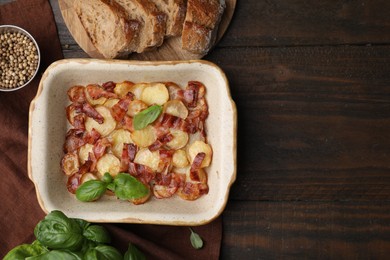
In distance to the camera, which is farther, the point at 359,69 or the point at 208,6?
the point at 359,69

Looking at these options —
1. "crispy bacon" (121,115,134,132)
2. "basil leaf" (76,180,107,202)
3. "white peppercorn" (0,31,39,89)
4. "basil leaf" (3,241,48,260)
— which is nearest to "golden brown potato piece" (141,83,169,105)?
"crispy bacon" (121,115,134,132)

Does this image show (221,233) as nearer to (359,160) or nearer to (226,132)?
(226,132)

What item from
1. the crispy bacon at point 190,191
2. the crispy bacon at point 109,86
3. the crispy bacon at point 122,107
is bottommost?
the crispy bacon at point 190,191

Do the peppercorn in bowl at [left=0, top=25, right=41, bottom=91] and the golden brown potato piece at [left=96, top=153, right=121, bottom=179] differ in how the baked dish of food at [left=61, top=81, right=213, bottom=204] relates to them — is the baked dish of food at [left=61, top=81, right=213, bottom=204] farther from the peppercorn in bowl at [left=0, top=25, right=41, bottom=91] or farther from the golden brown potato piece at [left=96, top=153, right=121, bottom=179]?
the peppercorn in bowl at [left=0, top=25, right=41, bottom=91]

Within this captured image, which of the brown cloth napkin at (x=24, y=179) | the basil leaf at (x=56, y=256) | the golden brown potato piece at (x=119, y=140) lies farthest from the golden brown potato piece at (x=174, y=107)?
the basil leaf at (x=56, y=256)

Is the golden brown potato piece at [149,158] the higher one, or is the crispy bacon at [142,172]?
the golden brown potato piece at [149,158]

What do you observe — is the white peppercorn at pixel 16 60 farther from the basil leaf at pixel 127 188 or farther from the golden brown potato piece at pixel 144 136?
the basil leaf at pixel 127 188

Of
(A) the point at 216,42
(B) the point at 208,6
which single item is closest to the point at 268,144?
(A) the point at 216,42
